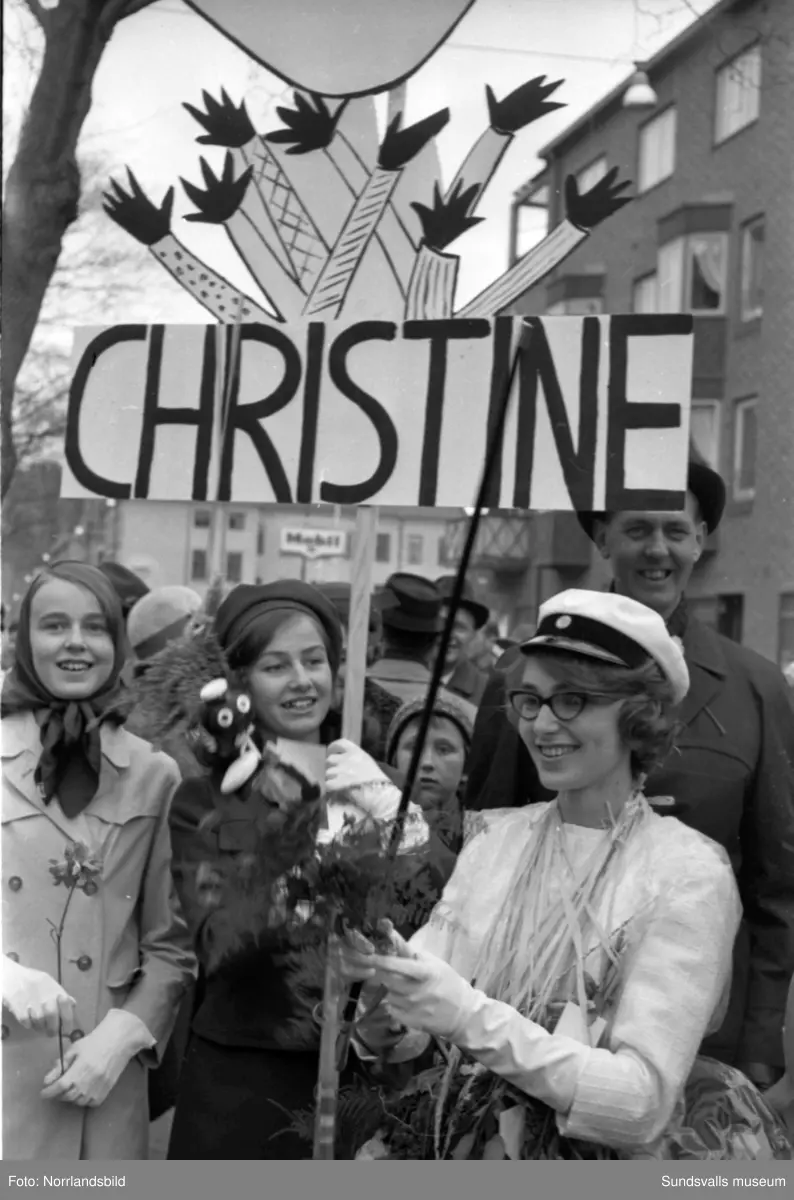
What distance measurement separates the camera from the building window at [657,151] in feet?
8.87

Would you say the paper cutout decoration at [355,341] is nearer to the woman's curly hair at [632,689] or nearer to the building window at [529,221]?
the building window at [529,221]

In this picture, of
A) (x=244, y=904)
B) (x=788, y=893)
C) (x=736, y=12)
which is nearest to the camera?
(x=244, y=904)

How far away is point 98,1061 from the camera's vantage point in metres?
2.47

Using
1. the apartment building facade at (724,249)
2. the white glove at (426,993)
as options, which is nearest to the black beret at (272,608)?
the apartment building facade at (724,249)

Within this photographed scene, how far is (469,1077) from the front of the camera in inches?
83.0

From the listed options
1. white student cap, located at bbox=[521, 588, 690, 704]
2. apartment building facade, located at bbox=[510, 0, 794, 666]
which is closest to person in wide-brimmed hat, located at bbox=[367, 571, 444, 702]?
apartment building facade, located at bbox=[510, 0, 794, 666]

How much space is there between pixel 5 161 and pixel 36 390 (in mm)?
467

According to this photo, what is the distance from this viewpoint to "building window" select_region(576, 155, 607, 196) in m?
2.67

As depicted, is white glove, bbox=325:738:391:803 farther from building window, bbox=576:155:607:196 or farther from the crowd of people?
building window, bbox=576:155:607:196

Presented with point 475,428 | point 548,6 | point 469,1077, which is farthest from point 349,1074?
point 548,6

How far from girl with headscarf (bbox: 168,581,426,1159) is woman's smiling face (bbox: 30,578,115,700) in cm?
23

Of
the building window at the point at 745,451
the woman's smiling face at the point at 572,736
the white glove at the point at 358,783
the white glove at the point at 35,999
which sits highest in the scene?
the building window at the point at 745,451

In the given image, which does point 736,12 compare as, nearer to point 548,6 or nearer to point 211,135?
point 548,6

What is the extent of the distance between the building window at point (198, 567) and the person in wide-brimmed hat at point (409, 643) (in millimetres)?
569
